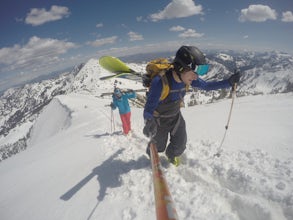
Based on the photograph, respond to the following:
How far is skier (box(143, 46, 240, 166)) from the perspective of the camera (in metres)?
4.97

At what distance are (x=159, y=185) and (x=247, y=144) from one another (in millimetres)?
4201

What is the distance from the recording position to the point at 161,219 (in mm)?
2508

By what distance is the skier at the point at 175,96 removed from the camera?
196 inches

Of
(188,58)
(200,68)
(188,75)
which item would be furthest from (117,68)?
(200,68)

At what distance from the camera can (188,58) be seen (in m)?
4.89

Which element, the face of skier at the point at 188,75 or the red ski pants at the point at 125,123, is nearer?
the face of skier at the point at 188,75

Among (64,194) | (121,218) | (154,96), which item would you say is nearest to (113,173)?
(64,194)

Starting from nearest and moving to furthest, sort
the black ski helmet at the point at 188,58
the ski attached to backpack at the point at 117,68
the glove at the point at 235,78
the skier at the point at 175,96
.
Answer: the black ski helmet at the point at 188,58, the skier at the point at 175,96, the glove at the point at 235,78, the ski attached to backpack at the point at 117,68

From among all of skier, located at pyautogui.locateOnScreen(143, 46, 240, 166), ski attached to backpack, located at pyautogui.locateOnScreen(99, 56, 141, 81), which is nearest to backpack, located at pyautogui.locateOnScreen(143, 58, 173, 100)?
skier, located at pyautogui.locateOnScreen(143, 46, 240, 166)

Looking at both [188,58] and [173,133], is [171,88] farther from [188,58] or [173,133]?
[173,133]

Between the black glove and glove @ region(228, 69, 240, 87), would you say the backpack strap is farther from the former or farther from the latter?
glove @ region(228, 69, 240, 87)

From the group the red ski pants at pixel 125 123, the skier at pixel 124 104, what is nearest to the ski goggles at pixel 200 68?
the skier at pixel 124 104

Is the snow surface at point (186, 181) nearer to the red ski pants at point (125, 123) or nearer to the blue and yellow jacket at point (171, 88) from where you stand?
the blue and yellow jacket at point (171, 88)

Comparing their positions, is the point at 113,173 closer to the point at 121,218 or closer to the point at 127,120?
A: the point at 121,218
